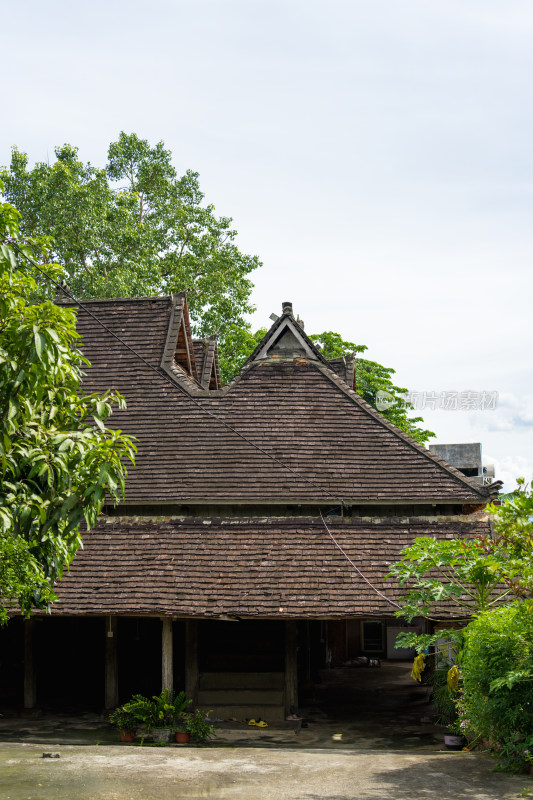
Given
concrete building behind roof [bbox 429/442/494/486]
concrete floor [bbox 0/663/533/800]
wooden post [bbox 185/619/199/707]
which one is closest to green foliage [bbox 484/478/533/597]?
concrete floor [bbox 0/663/533/800]

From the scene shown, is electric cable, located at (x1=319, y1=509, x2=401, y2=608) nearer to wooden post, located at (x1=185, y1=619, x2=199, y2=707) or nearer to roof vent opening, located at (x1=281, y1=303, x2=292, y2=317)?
wooden post, located at (x1=185, y1=619, x2=199, y2=707)

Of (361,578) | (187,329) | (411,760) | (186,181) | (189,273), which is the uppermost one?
(186,181)

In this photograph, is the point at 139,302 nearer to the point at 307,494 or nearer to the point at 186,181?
the point at 307,494

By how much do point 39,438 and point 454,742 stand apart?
9.11m

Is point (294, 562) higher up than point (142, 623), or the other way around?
point (294, 562)

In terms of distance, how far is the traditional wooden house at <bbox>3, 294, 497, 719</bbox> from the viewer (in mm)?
15484

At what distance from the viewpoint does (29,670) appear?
56.9 ft

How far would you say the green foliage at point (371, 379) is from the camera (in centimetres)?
3431

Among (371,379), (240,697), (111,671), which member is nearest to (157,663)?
(111,671)

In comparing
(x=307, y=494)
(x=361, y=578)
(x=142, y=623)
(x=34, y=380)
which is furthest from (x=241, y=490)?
(x=34, y=380)

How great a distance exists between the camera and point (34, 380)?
25.7 ft

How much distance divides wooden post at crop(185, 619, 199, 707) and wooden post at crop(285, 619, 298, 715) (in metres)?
1.72

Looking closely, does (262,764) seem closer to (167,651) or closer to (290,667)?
(167,651)

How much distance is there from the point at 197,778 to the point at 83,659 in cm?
856
